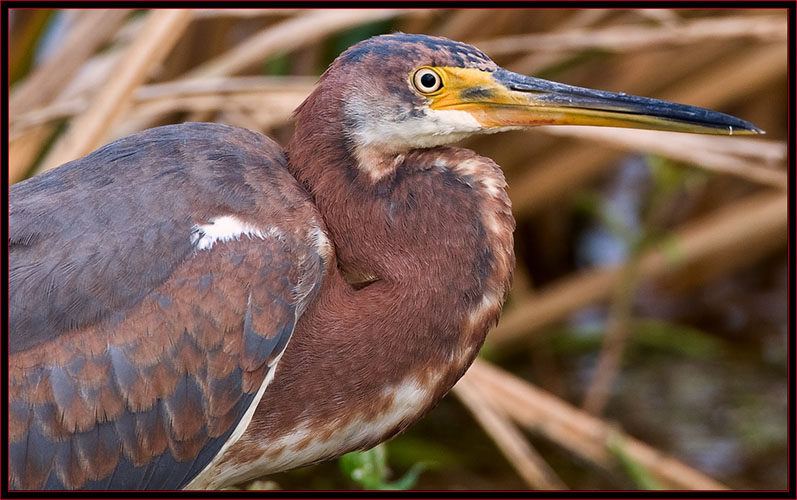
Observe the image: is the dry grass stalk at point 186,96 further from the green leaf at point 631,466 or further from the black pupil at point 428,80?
the green leaf at point 631,466

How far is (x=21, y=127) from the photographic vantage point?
2.99 m

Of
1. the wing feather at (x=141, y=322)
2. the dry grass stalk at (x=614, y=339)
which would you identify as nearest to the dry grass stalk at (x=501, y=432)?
the dry grass stalk at (x=614, y=339)

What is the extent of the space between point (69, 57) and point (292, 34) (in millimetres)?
697

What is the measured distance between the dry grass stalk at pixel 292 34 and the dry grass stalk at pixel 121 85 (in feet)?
1.93

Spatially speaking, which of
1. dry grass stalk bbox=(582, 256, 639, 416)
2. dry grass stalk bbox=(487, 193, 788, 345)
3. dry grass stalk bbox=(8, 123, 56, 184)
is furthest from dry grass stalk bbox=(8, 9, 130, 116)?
dry grass stalk bbox=(582, 256, 639, 416)

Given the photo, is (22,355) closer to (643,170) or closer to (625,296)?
(625,296)

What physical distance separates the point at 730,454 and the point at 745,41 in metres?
1.58

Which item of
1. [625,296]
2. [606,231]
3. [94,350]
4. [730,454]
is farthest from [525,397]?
[606,231]

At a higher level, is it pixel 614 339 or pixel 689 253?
pixel 689 253

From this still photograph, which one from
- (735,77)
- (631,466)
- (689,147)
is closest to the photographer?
(631,466)

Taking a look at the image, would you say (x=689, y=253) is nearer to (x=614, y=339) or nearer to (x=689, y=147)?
(x=614, y=339)

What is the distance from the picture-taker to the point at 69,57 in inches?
133

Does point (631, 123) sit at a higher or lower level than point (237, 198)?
higher

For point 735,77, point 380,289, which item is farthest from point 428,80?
point 735,77
